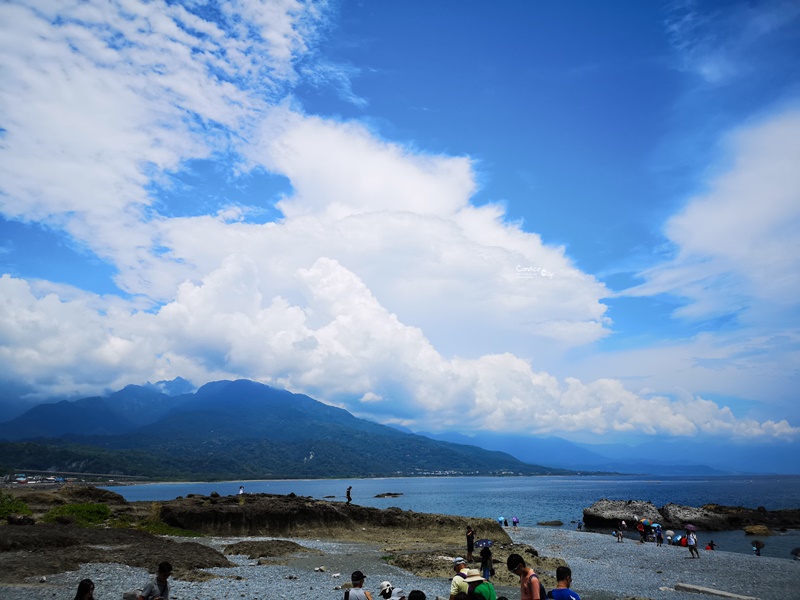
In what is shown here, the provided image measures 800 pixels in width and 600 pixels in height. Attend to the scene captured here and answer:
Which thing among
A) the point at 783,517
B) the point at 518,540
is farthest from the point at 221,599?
the point at 783,517

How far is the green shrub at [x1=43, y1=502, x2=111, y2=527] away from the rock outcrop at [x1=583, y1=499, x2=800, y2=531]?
6869 centimetres

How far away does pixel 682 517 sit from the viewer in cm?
7619

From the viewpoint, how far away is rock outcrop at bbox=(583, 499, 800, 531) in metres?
74.4

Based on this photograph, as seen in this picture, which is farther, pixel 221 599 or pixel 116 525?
pixel 116 525

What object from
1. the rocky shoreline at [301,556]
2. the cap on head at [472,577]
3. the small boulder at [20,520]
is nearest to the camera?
the cap on head at [472,577]

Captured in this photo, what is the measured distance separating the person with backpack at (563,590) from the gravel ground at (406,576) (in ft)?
46.4

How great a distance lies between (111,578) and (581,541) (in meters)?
49.7

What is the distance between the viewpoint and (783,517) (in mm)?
82000

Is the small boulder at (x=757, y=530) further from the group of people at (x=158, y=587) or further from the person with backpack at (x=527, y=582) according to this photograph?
the group of people at (x=158, y=587)

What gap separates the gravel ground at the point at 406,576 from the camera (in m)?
21.8

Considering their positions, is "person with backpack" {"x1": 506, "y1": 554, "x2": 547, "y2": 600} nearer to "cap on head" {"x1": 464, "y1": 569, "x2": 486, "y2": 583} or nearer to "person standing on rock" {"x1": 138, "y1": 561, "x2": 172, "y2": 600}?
"cap on head" {"x1": 464, "y1": 569, "x2": 486, "y2": 583}

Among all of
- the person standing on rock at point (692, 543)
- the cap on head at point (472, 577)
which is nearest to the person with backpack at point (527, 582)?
the cap on head at point (472, 577)

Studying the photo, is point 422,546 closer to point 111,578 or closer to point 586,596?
point 586,596

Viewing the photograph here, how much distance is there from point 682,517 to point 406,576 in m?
65.7
